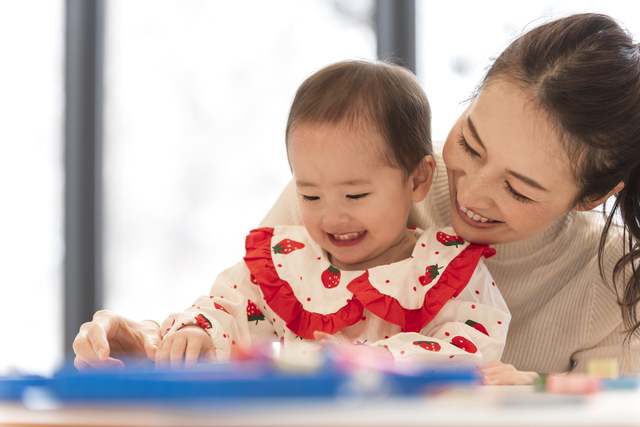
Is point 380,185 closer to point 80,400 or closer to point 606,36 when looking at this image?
point 606,36

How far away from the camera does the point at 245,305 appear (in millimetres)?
987

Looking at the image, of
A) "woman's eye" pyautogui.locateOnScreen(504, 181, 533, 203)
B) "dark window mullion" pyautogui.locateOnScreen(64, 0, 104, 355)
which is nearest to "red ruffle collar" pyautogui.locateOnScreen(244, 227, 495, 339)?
"woman's eye" pyautogui.locateOnScreen(504, 181, 533, 203)

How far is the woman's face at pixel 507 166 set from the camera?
2.75ft

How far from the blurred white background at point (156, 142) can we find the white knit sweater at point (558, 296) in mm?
1441

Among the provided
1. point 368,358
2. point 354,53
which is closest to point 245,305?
point 368,358

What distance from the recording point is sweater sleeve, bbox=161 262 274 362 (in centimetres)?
87

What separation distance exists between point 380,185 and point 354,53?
150 cm

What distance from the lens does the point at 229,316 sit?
93cm

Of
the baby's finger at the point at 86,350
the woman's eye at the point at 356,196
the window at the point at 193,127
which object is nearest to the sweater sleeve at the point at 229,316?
the baby's finger at the point at 86,350

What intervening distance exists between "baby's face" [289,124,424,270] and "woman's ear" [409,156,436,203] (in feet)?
0.05

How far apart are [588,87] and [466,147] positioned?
0.63ft

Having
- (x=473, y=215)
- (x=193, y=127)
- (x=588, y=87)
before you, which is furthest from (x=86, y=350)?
(x=193, y=127)

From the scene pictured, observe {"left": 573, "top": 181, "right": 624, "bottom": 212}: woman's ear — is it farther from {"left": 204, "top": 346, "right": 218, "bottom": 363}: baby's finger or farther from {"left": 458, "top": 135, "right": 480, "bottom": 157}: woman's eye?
{"left": 204, "top": 346, "right": 218, "bottom": 363}: baby's finger

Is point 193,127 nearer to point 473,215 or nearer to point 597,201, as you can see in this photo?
point 473,215
